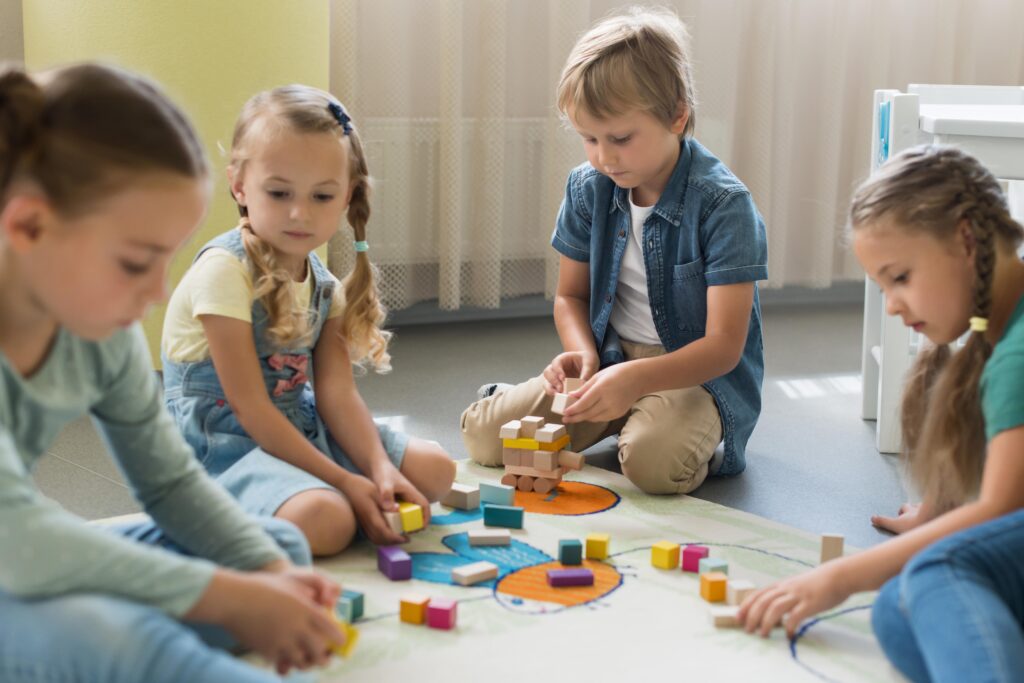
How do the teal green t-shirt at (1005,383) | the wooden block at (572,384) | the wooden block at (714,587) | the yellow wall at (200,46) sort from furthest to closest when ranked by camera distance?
the yellow wall at (200,46)
the wooden block at (572,384)
the wooden block at (714,587)
the teal green t-shirt at (1005,383)

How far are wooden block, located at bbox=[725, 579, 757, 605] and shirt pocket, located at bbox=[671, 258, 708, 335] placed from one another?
2.03ft

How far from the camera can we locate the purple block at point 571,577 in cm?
134

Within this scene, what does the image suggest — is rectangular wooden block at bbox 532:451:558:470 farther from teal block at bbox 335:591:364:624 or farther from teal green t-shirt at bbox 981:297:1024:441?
teal green t-shirt at bbox 981:297:1024:441

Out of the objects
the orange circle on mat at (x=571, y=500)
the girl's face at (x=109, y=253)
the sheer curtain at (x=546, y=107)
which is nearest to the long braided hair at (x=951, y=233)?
the orange circle on mat at (x=571, y=500)

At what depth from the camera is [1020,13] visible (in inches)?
135

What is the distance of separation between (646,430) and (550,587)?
18.0 inches

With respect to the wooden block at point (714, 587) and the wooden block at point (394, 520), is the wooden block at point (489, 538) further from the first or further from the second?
the wooden block at point (714, 587)

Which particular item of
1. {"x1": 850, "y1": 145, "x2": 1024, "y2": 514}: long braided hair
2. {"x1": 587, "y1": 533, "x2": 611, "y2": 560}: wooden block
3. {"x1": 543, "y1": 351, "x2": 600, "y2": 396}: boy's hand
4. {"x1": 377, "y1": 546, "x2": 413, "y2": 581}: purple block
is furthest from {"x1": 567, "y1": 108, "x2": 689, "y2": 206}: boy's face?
{"x1": 377, "y1": 546, "x2": 413, "y2": 581}: purple block

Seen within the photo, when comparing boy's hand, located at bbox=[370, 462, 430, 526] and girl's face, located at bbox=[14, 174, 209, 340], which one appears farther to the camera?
boy's hand, located at bbox=[370, 462, 430, 526]

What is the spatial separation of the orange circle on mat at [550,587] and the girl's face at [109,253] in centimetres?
62

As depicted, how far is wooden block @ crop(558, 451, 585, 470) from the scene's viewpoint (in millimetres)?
1715

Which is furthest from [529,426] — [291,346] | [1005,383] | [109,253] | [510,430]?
[109,253]

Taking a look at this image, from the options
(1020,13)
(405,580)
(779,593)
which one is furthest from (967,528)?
(1020,13)

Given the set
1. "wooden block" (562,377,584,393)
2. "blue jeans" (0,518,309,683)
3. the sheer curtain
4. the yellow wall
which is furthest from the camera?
the sheer curtain
